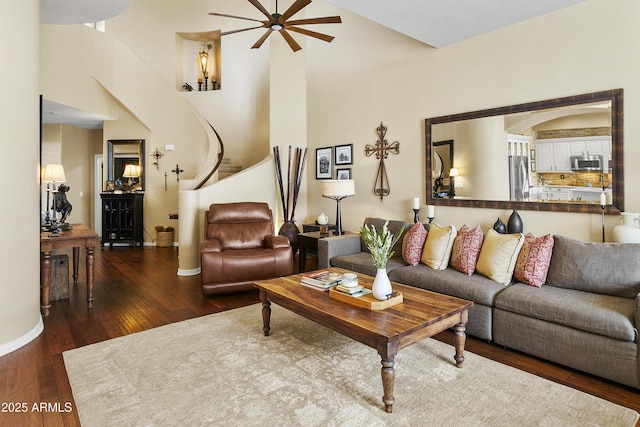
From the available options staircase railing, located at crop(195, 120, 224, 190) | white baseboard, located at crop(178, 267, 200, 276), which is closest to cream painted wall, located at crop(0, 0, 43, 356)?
white baseboard, located at crop(178, 267, 200, 276)

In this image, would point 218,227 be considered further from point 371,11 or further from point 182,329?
point 371,11

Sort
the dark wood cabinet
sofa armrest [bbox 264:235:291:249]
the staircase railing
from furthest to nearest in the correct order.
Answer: the dark wood cabinet → the staircase railing → sofa armrest [bbox 264:235:291:249]

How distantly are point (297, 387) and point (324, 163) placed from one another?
172 inches

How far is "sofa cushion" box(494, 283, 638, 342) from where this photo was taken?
2.26 meters

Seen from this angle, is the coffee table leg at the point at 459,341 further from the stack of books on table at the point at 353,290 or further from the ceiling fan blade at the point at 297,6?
the ceiling fan blade at the point at 297,6

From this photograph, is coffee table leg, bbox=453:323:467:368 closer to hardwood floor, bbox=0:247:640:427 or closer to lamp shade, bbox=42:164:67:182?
hardwood floor, bbox=0:247:640:427

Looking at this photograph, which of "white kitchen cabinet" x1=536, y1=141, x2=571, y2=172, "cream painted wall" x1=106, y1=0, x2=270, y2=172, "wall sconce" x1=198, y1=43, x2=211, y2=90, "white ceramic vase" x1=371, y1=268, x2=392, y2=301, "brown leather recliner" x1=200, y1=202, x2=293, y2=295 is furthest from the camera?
"wall sconce" x1=198, y1=43, x2=211, y2=90

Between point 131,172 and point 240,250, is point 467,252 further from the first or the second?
point 131,172

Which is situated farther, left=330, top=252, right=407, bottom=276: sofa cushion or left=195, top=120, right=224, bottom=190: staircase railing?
left=195, top=120, right=224, bottom=190: staircase railing

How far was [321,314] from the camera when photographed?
2398 millimetres

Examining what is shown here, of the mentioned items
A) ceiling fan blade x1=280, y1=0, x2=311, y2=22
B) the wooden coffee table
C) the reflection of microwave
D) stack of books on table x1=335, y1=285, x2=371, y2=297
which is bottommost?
the wooden coffee table

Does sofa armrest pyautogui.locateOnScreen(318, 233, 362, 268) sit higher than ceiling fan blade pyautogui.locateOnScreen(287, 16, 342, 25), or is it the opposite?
ceiling fan blade pyautogui.locateOnScreen(287, 16, 342, 25)

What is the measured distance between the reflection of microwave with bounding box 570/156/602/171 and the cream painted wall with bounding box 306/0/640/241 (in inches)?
7.8

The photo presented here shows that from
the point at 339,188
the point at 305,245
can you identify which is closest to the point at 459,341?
the point at 339,188
